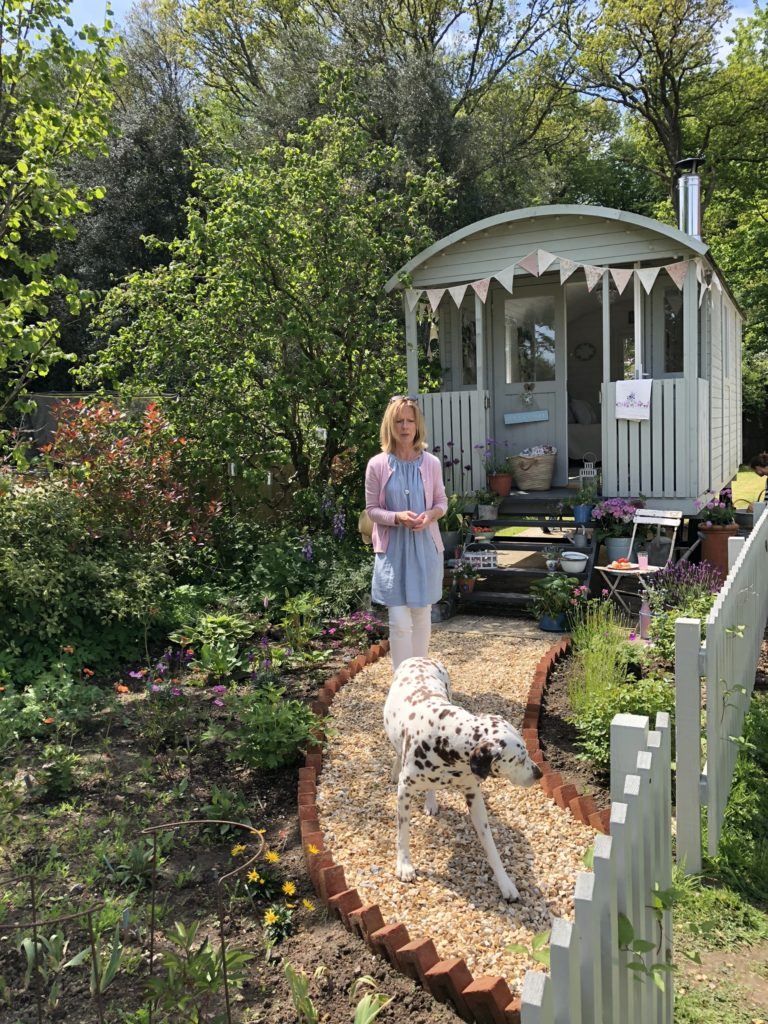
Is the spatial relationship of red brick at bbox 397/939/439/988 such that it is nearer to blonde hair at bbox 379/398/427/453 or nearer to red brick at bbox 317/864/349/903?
red brick at bbox 317/864/349/903

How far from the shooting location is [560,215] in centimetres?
779

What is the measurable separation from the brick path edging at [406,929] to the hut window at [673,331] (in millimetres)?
5910

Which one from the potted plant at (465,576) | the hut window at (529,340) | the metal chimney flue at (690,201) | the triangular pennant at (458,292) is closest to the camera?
the potted plant at (465,576)

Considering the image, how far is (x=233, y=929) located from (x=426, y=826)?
3.19ft

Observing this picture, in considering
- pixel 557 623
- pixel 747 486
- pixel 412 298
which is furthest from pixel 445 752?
pixel 747 486

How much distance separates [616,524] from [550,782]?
4.37 metres

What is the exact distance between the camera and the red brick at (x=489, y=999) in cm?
207

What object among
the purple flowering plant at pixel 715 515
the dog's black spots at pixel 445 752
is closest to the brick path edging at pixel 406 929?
the dog's black spots at pixel 445 752

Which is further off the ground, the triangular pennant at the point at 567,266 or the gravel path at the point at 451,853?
the triangular pennant at the point at 567,266

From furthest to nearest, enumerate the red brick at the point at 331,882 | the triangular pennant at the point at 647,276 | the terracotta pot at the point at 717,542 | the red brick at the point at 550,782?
1. the terracotta pot at the point at 717,542
2. the triangular pennant at the point at 647,276
3. the red brick at the point at 550,782
4. the red brick at the point at 331,882

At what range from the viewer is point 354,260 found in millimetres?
8336

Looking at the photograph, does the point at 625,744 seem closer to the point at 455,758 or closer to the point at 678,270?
the point at 455,758

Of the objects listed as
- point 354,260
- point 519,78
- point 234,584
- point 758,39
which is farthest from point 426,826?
point 758,39

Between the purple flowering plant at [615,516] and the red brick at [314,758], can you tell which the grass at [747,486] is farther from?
the red brick at [314,758]
